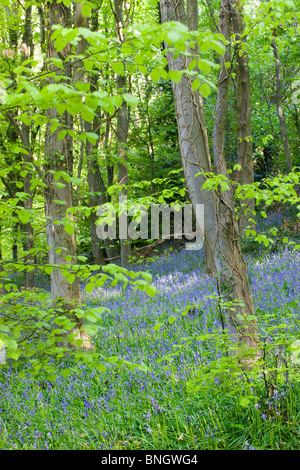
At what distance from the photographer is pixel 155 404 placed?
320cm

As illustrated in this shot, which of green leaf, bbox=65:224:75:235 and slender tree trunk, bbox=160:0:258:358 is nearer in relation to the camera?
green leaf, bbox=65:224:75:235

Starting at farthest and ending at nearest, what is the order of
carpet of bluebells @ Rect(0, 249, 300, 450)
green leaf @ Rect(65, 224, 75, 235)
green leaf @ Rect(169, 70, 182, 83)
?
green leaf @ Rect(65, 224, 75, 235), carpet of bluebells @ Rect(0, 249, 300, 450), green leaf @ Rect(169, 70, 182, 83)

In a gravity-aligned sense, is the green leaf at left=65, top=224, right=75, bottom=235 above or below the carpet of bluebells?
above

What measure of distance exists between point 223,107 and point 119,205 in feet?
5.30

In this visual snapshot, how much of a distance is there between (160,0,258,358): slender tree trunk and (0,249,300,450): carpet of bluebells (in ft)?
0.91

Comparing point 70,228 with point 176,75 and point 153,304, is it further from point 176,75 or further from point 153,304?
point 153,304

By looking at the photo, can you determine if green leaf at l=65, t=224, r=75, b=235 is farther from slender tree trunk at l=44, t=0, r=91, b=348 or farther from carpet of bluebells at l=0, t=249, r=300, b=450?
slender tree trunk at l=44, t=0, r=91, b=348

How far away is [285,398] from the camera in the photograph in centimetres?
274

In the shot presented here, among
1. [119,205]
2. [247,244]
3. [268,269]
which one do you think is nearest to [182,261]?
[247,244]

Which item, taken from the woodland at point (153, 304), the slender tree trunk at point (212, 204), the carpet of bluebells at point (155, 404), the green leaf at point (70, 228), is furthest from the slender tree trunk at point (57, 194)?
the green leaf at point (70, 228)

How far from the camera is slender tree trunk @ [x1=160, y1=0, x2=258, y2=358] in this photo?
3.69 metres

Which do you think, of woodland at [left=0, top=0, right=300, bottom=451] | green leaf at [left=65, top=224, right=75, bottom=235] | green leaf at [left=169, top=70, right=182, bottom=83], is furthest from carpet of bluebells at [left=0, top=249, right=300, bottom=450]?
green leaf at [left=169, top=70, right=182, bottom=83]
